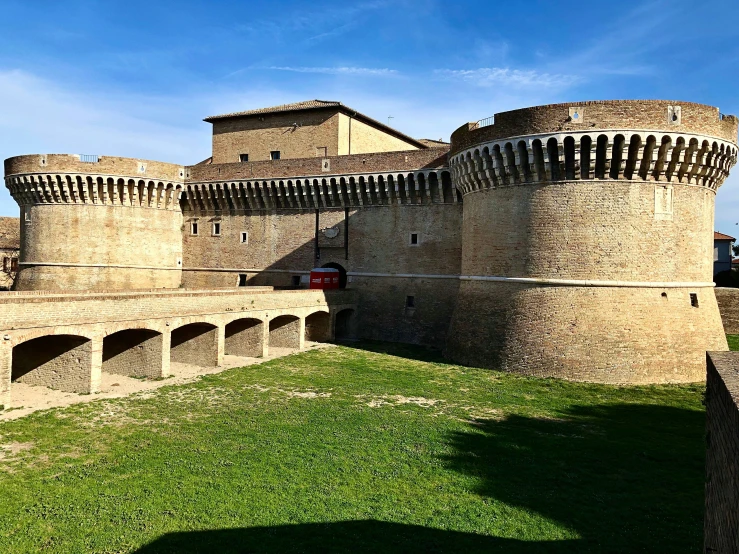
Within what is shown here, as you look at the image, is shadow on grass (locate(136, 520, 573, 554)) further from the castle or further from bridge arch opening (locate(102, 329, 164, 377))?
bridge arch opening (locate(102, 329, 164, 377))

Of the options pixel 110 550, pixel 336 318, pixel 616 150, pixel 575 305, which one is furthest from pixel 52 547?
pixel 336 318

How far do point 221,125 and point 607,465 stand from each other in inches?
1091

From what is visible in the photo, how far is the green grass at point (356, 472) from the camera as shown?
303 inches

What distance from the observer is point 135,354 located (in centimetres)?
1734

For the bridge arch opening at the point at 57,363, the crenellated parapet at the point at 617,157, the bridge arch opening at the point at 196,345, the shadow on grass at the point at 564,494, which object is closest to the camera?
the shadow on grass at the point at 564,494

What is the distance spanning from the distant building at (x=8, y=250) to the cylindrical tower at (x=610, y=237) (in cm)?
3355

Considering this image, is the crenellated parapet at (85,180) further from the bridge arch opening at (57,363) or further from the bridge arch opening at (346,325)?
the bridge arch opening at (57,363)

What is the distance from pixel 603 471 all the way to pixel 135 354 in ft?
45.0

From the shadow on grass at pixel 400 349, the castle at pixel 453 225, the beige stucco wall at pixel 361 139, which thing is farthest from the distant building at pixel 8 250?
the shadow on grass at pixel 400 349

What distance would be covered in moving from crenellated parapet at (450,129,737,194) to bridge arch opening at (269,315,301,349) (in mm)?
10461

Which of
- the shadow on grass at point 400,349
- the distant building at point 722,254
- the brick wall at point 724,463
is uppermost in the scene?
the distant building at point 722,254

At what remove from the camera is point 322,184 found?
26797 millimetres

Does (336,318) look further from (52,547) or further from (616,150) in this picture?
(52,547)

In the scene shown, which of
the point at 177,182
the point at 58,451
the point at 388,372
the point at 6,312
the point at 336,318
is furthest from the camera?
the point at 177,182
